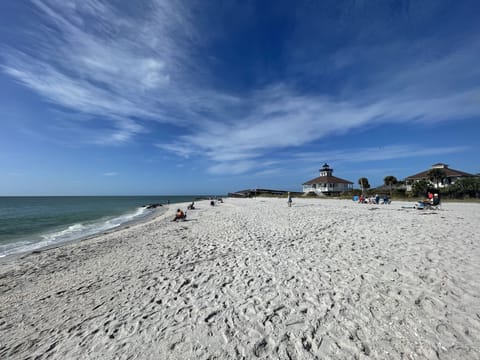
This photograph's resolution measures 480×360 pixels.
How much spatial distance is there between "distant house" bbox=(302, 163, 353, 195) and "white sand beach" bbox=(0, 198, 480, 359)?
35205mm

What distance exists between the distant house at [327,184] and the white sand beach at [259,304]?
116 ft

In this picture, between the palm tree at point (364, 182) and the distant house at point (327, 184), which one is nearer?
the palm tree at point (364, 182)

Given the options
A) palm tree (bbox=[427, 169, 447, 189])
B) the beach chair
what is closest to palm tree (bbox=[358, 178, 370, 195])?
palm tree (bbox=[427, 169, 447, 189])

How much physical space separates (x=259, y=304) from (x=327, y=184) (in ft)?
135

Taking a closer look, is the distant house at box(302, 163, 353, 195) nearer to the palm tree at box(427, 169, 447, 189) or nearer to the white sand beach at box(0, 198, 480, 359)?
the palm tree at box(427, 169, 447, 189)

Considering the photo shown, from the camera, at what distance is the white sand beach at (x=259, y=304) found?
8.80 feet

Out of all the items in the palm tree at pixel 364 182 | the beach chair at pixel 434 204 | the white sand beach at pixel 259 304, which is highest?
the palm tree at pixel 364 182

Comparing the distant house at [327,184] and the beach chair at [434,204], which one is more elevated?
the distant house at [327,184]

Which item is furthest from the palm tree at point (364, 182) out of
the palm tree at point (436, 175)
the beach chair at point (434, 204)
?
the beach chair at point (434, 204)

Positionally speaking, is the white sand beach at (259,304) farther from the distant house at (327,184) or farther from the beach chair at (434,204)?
the distant house at (327,184)

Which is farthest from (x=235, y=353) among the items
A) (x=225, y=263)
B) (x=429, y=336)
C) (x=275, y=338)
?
(x=225, y=263)

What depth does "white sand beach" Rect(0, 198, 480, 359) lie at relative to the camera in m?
2.68

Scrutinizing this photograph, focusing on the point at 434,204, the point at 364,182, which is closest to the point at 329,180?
the point at 364,182

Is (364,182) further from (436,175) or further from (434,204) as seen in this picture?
(434,204)
